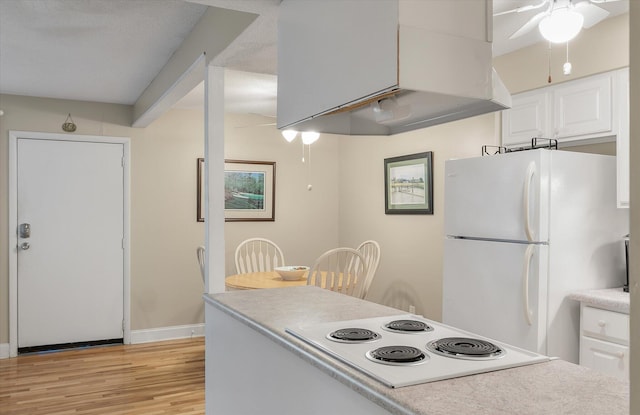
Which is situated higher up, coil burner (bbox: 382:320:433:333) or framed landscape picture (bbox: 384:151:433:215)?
framed landscape picture (bbox: 384:151:433:215)

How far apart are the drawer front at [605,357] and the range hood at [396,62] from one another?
1657 mm

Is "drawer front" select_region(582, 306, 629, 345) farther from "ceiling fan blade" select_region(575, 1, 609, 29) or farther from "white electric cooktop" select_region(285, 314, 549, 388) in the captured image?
"ceiling fan blade" select_region(575, 1, 609, 29)

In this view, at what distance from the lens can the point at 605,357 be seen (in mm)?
2645

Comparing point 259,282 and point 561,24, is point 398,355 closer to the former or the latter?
point 561,24

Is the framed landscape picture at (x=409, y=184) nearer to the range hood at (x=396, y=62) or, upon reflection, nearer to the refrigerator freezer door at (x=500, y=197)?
the refrigerator freezer door at (x=500, y=197)

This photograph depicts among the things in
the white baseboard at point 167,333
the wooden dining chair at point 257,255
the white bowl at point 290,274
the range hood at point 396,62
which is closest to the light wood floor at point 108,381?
the white baseboard at point 167,333

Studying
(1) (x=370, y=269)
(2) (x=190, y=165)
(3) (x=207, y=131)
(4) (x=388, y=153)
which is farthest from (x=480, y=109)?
(2) (x=190, y=165)

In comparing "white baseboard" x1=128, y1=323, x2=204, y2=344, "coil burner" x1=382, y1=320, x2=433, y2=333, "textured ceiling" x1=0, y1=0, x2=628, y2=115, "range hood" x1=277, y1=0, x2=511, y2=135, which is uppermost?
"textured ceiling" x1=0, y1=0, x2=628, y2=115

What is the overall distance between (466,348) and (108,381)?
11.3ft

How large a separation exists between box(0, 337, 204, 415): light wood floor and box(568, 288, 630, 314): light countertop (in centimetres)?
246

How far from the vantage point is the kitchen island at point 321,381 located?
3.62ft

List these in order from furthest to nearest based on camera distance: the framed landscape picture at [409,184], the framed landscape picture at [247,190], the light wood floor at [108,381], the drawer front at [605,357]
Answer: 1. the framed landscape picture at [247,190]
2. the framed landscape picture at [409,184]
3. the light wood floor at [108,381]
4. the drawer front at [605,357]

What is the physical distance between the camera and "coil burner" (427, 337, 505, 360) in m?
1.41

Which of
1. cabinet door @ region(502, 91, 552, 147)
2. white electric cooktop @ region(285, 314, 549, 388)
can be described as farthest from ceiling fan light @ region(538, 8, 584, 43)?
white electric cooktop @ region(285, 314, 549, 388)
